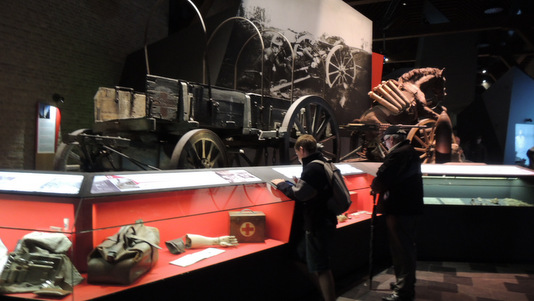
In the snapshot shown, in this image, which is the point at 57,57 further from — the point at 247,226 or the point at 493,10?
the point at 493,10

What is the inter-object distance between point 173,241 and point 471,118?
1323 centimetres

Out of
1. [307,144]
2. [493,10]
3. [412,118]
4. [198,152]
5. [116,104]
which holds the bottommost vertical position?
[198,152]

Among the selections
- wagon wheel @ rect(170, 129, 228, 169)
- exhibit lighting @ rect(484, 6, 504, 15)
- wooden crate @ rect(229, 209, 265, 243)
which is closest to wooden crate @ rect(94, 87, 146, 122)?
wagon wheel @ rect(170, 129, 228, 169)

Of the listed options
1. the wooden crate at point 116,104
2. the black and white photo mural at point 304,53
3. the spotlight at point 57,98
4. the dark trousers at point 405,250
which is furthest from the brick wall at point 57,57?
the dark trousers at point 405,250

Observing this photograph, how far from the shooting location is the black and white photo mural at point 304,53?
8461 mm

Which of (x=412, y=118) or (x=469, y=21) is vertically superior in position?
(x=469, y=21)

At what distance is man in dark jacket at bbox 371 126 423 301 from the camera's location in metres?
3.52

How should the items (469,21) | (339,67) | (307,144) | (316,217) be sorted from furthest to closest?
(469,21) → (339,67) → (307,144) → (316,217)

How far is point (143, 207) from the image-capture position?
269 cm

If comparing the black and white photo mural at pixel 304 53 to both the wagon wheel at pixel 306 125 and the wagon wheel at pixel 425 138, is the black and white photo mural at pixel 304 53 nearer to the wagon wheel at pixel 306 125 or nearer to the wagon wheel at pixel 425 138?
the wagon wheel at pixel 306 125

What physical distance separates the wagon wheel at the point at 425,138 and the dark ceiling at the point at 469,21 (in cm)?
474

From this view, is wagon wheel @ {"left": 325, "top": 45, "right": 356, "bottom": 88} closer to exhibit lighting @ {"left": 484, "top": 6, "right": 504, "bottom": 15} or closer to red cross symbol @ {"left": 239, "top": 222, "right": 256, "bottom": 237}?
exhibit lighting @ {"left": 484, "top": 6, "right": 504, "bottom": 15}

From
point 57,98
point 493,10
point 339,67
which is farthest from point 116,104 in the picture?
point 493,10

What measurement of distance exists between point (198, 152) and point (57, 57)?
6721 mm
